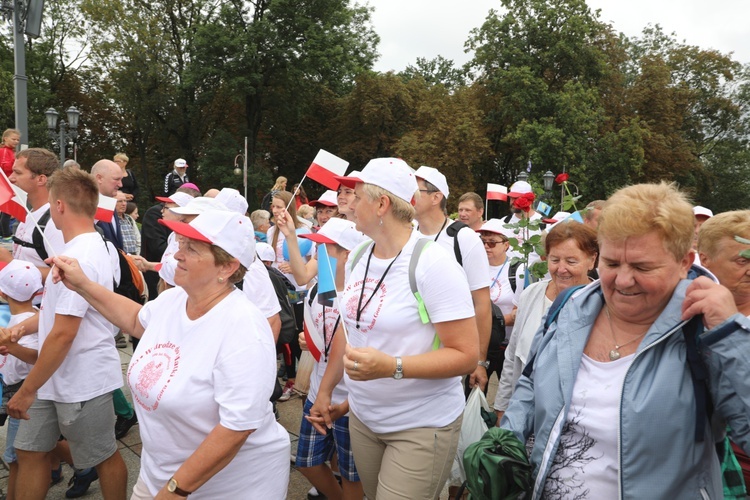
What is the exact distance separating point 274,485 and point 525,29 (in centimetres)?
3126

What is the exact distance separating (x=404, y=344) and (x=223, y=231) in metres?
0.94

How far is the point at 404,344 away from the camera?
101 inches

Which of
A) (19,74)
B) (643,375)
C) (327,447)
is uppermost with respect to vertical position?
(19,74)

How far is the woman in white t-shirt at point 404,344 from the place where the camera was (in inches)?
98.7

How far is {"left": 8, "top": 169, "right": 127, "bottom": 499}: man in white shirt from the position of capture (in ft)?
9.74

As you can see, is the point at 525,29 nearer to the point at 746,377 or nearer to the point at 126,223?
the point at 126,223

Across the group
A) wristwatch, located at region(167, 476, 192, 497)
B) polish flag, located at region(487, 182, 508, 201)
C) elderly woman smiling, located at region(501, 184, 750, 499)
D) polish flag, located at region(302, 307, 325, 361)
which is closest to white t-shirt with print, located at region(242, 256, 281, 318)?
polish flag, located at region(302, 307, 325, 361)

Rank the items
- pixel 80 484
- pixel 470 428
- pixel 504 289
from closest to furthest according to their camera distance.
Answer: pixel 470 428
pixel 80 484
pixel 504 289

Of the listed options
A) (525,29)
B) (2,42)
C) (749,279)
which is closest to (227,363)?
(749,279)

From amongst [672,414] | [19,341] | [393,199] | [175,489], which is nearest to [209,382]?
[175,489]

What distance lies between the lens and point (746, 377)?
1.51 metres

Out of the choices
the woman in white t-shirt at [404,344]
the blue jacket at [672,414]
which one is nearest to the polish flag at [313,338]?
the woman in white t-shirt at [404,344]

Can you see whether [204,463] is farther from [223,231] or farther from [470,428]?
[470,428]

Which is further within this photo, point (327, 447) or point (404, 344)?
point (327, 447)
